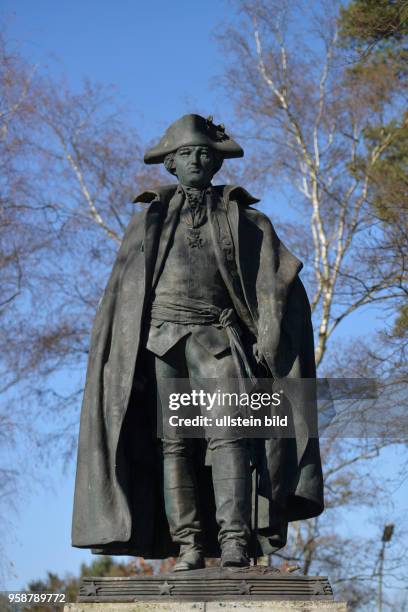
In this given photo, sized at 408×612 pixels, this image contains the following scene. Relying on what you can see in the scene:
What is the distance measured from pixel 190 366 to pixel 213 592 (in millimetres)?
1316

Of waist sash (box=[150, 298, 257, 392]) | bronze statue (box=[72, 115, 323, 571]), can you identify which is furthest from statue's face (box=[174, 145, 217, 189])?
waist sash (box=[150, 298, 257, 392])

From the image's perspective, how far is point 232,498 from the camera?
6.74 metres

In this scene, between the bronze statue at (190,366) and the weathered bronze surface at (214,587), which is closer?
the weathered bronze surface at (214,587)

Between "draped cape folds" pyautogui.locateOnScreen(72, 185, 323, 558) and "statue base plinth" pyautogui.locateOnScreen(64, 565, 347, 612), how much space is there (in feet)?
1.33

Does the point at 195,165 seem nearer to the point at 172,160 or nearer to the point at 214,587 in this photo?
the point at 172,160

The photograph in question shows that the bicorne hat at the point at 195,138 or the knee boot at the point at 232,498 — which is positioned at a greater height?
the bicorne hat at the point at 195,138

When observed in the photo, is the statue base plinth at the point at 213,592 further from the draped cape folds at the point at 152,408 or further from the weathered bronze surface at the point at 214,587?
the draped cape folds at the point at 152,408

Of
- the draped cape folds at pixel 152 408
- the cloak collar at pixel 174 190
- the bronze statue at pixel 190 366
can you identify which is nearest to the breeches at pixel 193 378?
the bronze statue at pixel 190 366

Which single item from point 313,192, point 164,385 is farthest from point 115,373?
point 313,192

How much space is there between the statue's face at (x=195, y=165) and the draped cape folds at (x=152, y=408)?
16cm

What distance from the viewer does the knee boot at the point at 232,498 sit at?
21.8ft

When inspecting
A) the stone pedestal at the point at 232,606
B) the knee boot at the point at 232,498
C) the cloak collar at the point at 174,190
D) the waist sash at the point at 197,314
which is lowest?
the stone pedestal at the point at 232,606

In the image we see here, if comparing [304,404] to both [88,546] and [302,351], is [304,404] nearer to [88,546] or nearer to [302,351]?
[302,351]

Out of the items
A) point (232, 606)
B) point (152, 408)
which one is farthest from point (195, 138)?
point (232, 606)
